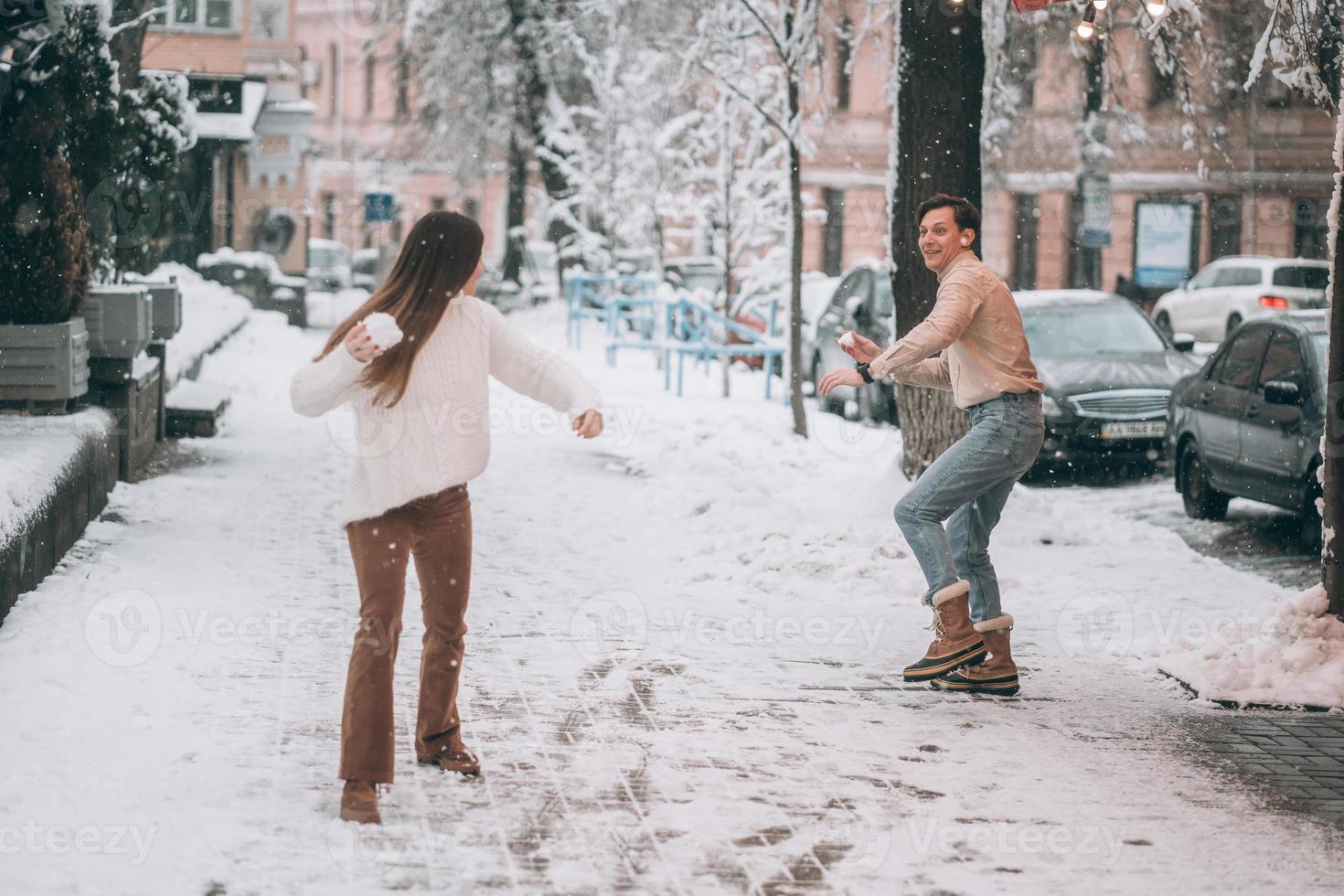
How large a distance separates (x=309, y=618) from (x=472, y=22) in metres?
32.0

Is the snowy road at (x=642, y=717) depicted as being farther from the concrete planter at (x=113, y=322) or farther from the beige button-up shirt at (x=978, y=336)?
the beige button-up shirt at (x=978, y=336)

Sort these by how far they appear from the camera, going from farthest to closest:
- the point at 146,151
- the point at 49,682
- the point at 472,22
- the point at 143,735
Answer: the point at 472,22 < the point at 146,151 < the point at 49,682 < the point at 143,735

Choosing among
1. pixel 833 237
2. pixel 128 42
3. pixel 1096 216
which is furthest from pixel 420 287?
pixel 833 237

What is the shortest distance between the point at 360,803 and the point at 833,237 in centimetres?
4627

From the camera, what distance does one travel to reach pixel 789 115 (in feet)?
52.8

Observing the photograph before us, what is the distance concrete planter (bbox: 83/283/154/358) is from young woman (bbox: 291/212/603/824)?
21.1ft

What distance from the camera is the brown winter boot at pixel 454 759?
19.3 ft

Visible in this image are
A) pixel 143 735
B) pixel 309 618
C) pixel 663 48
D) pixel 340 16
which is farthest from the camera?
pixel 340 16

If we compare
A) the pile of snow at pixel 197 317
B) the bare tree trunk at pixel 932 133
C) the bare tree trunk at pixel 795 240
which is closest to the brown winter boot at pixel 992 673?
the bare tree trunk at pixel 932 133

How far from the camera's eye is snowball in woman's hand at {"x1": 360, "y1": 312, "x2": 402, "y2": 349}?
5.19 meters

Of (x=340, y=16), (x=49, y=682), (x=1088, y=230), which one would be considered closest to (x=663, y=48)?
(x=1088, y=230)

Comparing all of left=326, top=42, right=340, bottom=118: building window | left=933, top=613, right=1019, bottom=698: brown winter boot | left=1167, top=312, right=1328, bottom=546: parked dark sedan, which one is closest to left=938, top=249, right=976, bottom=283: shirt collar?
left=933, top=613, right=1019, bottom=698: brown winter boot

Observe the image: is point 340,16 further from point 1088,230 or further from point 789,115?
point 789,115

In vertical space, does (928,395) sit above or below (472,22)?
below
